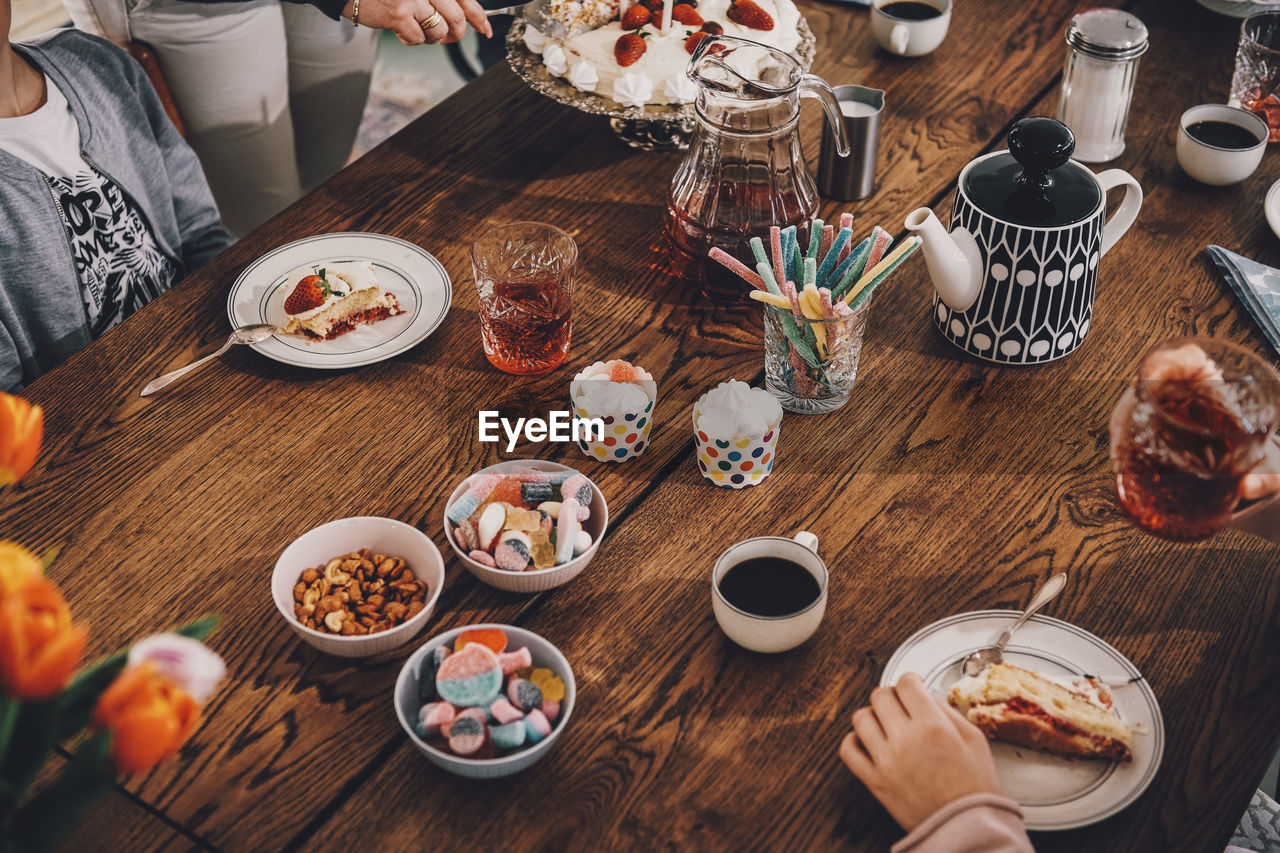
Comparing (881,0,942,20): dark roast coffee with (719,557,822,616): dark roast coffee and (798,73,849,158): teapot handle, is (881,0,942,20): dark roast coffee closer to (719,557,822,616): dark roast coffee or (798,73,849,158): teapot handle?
(798,73,849,158): teapot handle

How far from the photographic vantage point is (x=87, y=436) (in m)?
1.26

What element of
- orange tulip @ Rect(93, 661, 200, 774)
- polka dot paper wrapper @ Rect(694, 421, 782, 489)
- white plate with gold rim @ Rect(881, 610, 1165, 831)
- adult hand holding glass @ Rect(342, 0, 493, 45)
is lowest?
white plate with gold rim @ Rect(881, 610, 1165, 831)

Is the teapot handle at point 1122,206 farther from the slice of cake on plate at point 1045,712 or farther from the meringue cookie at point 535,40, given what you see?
the meringue cookie at point 535,40

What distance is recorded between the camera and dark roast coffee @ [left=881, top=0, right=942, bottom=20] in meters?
1.83

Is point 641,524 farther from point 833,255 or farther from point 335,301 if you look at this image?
point 335,301

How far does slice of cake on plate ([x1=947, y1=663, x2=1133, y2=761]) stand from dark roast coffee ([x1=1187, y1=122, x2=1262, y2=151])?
97cm

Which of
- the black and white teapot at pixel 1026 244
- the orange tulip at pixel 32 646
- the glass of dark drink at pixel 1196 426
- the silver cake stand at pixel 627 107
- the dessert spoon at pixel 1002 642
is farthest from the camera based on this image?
the silver cake stand at pixel 627 107

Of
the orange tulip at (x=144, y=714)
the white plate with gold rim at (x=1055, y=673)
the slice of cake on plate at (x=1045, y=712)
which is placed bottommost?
the white plate with gold rim at (x=1055, y=673)

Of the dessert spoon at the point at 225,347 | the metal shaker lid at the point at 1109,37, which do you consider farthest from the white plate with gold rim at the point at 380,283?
the metal shaker lid at the point at 1109,37

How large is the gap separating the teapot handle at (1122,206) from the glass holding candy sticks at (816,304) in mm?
254

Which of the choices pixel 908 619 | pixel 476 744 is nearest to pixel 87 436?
pixel 476 744

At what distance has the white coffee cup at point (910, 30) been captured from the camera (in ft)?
5.87

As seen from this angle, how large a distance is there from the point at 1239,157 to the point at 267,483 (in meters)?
1.39

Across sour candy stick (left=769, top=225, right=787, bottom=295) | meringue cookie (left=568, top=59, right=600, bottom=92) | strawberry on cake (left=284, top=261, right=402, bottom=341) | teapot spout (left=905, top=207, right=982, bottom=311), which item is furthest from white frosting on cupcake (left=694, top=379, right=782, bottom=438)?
meringue cookie (left=568, top=59, right=600, bottom=92)
